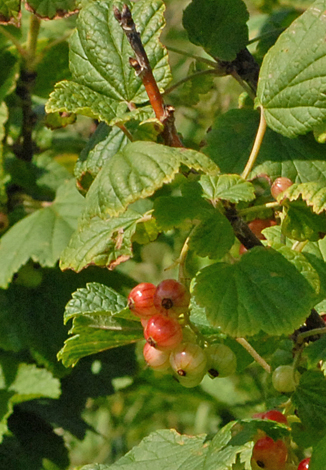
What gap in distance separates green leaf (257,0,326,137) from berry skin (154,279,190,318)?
13.4 inches

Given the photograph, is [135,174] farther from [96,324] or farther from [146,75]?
[96,324]

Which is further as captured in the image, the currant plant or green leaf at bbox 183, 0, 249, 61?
green leaf at bbox 183, 0, 249, 61

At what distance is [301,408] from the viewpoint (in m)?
1.01

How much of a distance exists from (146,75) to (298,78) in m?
0.27

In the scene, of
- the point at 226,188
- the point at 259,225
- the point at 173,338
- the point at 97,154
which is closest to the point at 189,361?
the point at 173,338

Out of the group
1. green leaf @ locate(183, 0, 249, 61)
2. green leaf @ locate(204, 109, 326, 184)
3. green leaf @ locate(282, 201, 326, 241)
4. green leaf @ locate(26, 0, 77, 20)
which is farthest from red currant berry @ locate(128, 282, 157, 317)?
green leaf @ locate(26, 0, 77, 20)

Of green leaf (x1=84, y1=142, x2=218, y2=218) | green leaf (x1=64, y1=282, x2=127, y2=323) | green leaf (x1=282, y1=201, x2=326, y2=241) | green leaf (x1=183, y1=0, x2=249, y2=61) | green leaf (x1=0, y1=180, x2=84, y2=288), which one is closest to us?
green leaf (x1=84, y1=142, x2=218, y2=218)

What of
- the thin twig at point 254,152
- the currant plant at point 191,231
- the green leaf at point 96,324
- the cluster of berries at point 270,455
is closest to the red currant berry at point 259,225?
the currant plant at point 191,231

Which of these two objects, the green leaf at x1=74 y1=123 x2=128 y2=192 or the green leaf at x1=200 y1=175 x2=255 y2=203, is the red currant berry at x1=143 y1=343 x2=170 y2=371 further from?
the green leaf at x1=74 y1=123 x2=128 y2=192

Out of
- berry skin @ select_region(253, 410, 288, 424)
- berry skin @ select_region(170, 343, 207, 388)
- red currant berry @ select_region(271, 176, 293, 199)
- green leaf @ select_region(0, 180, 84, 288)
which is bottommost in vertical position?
green leaf @ select_region(0, 180, 84, 288)

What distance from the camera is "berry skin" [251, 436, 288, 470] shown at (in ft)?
3.24

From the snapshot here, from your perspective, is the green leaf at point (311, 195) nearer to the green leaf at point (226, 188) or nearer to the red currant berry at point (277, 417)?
the green leaf at point (226, 188)

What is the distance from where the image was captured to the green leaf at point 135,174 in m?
0.87

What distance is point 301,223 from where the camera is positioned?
0.98 metres
